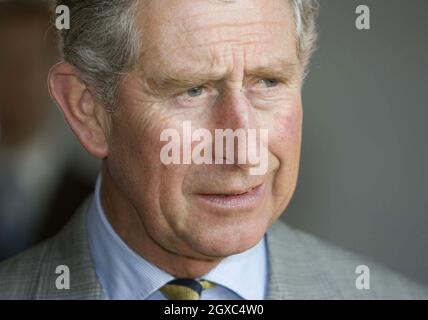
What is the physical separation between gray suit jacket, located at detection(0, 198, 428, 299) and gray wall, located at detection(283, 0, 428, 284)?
0.28 metres

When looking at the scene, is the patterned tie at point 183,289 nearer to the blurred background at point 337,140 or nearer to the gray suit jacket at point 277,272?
the gray suit jacket at point 277,272

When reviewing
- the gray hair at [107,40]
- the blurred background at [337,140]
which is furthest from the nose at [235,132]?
the blurred background at [337,140]

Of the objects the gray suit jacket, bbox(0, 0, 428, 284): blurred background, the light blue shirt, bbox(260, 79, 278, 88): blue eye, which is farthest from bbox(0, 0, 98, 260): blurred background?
bbox(260, 79, 278, 88): blue eye

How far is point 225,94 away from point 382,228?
0.83 metres

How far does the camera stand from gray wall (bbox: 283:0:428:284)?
72.1 inches

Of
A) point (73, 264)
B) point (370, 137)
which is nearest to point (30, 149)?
point (73, 264)

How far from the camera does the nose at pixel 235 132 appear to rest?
1195 millimetres

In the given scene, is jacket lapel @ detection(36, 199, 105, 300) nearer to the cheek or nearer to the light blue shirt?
the light blue shirt

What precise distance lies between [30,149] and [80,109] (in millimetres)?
812

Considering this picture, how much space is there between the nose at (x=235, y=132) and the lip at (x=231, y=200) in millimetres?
51

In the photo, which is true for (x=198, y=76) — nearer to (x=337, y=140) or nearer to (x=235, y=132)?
(x=235, y=132)

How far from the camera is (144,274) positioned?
1341mm
